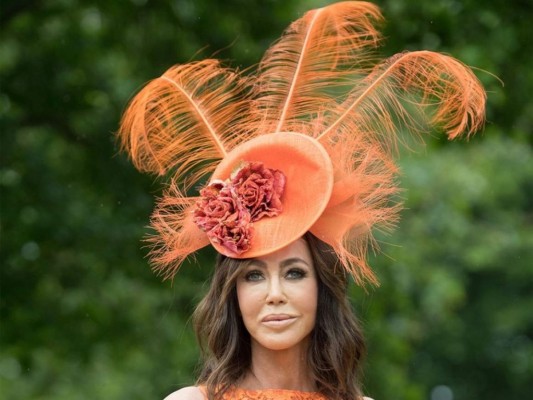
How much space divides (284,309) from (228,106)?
2.48 ft

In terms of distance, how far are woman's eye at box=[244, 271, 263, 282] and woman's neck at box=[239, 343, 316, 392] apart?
0.73 ft

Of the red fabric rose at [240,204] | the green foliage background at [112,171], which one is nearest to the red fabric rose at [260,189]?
the red fabric rose at [240,204]

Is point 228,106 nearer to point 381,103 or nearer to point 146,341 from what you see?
point 381,103

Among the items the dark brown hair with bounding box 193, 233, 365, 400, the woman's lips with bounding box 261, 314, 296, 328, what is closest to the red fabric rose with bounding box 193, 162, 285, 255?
the dark brown hair with bounding box 193, 233, 365, 400

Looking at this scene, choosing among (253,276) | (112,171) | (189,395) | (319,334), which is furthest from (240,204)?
(112,171)

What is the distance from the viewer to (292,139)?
4.57 m

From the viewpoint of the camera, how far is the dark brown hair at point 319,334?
4594mm

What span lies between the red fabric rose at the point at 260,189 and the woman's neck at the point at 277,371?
43 centimetres

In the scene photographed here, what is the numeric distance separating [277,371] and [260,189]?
561mm

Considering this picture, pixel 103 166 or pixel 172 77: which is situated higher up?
pixel 172 77

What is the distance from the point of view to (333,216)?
4555mm

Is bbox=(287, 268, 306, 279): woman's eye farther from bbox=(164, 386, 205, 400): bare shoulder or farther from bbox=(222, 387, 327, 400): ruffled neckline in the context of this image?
bbox=(164, 386, 205, 400): bare shoulder

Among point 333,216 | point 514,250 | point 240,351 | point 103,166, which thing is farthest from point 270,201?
point 514,250

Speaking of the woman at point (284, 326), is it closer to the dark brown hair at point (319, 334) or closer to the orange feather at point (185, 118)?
the dark brown hair at point (319, 334)
